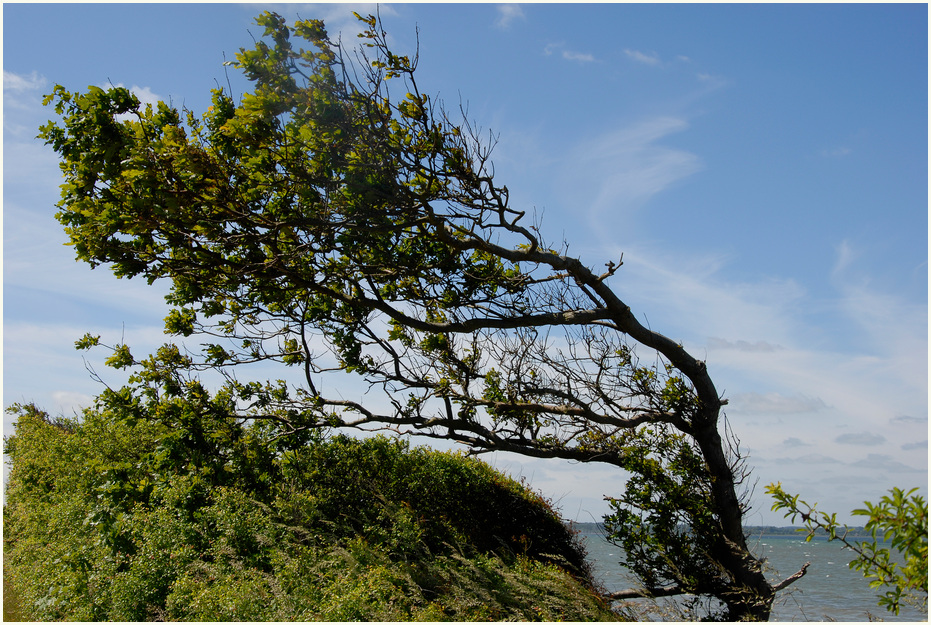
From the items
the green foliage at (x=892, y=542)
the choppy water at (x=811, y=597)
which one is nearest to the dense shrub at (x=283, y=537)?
the choppy water at (x=811, y=597)

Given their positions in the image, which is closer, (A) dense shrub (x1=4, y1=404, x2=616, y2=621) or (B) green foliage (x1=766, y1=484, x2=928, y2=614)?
(B) green foliage (x1=766, y1=484, x2=928, y2=614)

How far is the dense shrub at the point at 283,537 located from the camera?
22.6 ft

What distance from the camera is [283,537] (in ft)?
27.3

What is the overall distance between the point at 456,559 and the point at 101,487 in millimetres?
6382

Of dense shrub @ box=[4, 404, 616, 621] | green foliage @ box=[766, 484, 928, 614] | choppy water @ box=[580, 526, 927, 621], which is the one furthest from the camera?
choppy water @ box=[580, 526, 927, 621]

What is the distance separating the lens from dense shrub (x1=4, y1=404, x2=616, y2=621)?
6895 millimetres

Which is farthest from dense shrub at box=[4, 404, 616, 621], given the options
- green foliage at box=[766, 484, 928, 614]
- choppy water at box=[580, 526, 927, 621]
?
green foliage at box=[766, 484, 928, 614]

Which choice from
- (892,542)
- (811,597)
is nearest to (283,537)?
(892,542)

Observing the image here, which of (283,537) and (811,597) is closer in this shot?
(283,537)

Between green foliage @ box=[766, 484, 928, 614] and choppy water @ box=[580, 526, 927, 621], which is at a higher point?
green foliage @ box=[766, 484, 928, 614]

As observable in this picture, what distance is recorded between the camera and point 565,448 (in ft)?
32.7

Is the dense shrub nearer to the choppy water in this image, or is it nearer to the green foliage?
the choppy water

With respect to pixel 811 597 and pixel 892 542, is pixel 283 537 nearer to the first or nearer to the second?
pixel 892 542

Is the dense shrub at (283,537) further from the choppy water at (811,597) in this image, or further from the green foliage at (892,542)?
the green foliage at (892,542)
